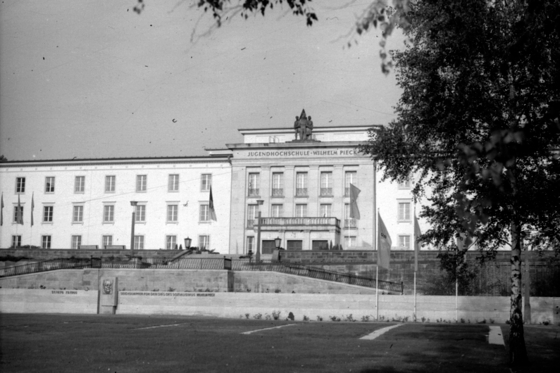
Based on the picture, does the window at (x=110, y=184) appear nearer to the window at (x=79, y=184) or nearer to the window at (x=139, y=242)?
the window at (x=79, y=184)

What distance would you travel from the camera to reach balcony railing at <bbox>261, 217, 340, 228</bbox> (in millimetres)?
64438

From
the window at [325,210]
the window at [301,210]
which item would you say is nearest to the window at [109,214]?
the window at [301,210]

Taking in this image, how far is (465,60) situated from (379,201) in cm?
4937

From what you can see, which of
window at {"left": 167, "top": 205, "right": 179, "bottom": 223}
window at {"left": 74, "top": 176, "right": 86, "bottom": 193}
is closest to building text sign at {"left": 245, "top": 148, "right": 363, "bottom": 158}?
window at {"left": 167, "top": 205, "right": 179, "bottom": 223}

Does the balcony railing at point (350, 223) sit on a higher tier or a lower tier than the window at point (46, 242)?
higher

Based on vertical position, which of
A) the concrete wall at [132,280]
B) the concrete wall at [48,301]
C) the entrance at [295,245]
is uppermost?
the entrance at [295,245]

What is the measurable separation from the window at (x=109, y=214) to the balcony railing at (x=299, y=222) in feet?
51.8

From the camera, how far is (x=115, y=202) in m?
70.1

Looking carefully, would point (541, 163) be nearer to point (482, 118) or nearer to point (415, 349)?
point (482, 118)

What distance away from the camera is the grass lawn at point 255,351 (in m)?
15.2

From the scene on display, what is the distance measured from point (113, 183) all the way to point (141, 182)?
9.76 ft

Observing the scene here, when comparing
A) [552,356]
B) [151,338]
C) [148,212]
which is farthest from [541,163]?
[148,212]

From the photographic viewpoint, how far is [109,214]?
6994 centimetres

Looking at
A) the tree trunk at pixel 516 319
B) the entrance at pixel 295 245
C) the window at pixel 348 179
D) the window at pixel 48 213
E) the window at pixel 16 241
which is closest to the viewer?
the tree trunk at pixel 516 319
